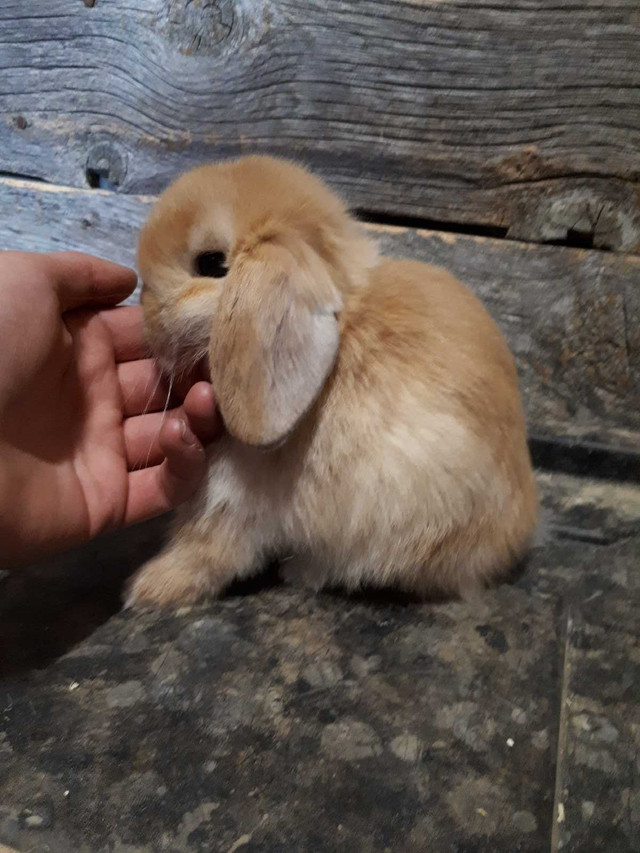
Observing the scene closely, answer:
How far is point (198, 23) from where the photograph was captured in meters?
1.46

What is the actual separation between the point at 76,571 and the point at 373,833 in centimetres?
71

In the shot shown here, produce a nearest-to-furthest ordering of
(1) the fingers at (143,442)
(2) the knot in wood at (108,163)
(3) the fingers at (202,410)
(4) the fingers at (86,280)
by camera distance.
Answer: (3) the fingers at (202,410), (4) the fingers at (86,280), (1) the fingers at (143,442), (2) the knot in wood at (108,163)

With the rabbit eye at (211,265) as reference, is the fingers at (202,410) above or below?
below

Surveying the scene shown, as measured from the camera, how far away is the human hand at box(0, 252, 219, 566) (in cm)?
101

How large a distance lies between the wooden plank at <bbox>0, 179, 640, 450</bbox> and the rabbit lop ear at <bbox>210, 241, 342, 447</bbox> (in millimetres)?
703

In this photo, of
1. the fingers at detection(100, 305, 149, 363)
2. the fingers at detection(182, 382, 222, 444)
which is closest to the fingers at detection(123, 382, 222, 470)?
the fingers at detection(182, 382, 222, 444)

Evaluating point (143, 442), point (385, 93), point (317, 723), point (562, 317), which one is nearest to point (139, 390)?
point (143, 442)

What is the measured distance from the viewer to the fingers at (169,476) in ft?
3.37

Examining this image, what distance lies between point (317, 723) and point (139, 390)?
73cm

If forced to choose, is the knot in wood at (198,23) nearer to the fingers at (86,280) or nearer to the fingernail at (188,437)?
the fingers at (86,280)

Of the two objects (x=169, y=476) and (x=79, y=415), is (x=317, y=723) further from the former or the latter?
(x=79, y=415)

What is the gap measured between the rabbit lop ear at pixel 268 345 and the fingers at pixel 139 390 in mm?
406

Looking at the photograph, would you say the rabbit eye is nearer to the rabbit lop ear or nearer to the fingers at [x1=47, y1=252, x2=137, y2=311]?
the rabbit lop ear

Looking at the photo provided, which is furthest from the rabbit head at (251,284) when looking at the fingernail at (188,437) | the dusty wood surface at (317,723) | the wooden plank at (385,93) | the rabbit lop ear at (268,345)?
the wooden plank at (385,93)
